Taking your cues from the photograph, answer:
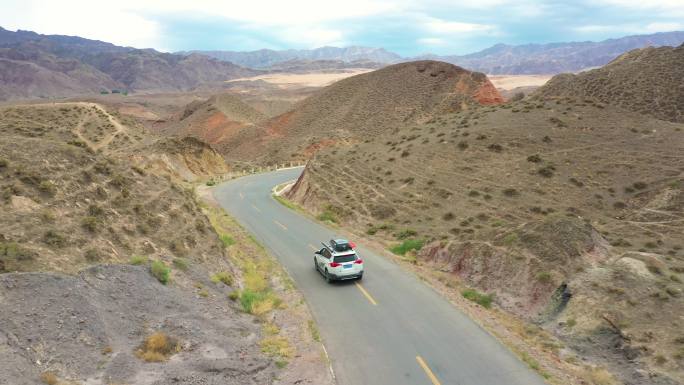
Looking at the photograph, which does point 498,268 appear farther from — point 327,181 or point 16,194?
point 327,181

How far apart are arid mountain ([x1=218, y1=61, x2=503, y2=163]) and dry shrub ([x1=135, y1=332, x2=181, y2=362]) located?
Result: 69.3 meters

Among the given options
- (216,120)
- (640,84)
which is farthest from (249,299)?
(216,120)

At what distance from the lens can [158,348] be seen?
11977 mm

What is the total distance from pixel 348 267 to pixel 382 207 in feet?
48.3

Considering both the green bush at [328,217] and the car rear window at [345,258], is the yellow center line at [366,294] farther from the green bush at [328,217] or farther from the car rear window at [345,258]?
the green bush at [328,217]

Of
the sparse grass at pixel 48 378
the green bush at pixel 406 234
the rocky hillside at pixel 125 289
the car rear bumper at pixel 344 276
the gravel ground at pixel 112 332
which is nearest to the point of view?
the sparse grass at pixel 48 378

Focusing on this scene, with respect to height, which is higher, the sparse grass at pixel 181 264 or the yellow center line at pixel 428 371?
the sparse grass at pixel 181 264

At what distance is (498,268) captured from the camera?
66.2ft

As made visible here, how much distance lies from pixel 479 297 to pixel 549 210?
14.4 metres

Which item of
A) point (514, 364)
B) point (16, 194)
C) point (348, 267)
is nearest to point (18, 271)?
point (16, 194)

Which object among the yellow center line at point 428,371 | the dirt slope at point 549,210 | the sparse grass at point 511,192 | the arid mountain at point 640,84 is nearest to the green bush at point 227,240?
the dirt slope at point 549,210

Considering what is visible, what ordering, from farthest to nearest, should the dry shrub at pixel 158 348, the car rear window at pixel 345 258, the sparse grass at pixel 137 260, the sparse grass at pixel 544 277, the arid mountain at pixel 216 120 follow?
the arid mountain at pixel 216 120
the car rear window at pixel 345 258
the sparse grass at pixel 544 277
the sparse grass at pixel 137 260
the dry shrub at pixel 158 348

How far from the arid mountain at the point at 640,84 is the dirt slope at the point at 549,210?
56.1ft

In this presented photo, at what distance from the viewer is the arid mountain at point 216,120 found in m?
107
